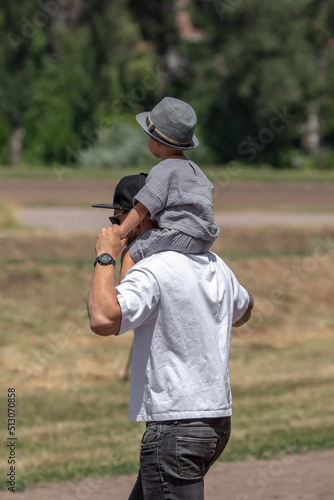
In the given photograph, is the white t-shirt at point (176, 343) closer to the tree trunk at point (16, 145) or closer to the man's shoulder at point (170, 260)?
the man's shoulder at point (170, 260)

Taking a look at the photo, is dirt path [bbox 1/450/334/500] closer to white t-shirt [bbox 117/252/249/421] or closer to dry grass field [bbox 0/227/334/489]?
dry grass field [bbox 0/227/334/489]

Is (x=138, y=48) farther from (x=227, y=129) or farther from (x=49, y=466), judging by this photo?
(x=49, y=466)

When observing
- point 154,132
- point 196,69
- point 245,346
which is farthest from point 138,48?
point 154,132

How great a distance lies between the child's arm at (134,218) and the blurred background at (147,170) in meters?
3.02

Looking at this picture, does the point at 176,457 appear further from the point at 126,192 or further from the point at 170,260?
the point at 126,192

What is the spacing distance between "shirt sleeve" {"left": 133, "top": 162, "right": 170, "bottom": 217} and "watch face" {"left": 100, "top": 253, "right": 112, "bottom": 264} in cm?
19

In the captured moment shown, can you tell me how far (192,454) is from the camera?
3186 millimetres

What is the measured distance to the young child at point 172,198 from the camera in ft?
10.5

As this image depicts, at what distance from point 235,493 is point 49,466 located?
140 cm

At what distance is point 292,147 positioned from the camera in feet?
141

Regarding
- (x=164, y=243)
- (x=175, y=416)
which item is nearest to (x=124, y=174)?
(x=164, y=243)

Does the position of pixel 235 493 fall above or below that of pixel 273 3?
above

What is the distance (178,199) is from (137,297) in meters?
0.35

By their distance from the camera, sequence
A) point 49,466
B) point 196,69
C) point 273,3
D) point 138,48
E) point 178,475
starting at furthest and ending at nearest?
point 138,48, point 196,69, point 273,3, point 49,466, point 178,475
